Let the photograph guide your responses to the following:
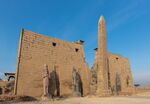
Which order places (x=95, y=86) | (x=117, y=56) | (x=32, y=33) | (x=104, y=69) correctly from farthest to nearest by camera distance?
(x=117, y=56), (x=95, y=86), (x=104, y=69), (x=32, y=33)

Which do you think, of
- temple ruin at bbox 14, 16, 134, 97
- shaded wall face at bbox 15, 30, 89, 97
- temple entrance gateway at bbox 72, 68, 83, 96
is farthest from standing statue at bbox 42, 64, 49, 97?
temple entrance gateway at bbox 72, 68, 83, 96

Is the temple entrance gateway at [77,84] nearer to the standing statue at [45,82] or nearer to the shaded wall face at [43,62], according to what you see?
the shaded wall face at [43,62]

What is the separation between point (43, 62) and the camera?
42.8ft

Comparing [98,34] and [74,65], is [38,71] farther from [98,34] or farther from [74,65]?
[98,34]

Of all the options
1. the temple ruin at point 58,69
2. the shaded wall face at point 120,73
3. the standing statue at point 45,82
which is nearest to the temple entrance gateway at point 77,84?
the temple ruin at point 58,69

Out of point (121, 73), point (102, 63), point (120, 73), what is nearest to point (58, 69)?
point (102, 63)

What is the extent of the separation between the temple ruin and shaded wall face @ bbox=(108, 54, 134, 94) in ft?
2.14

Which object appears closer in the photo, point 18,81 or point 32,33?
point 18,81

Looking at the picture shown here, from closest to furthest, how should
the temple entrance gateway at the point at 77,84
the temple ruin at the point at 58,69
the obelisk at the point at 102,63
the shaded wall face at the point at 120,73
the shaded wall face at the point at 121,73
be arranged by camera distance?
the temple ruin at the point at 58,69 → the obelisk at the point at 102,63 → the temple entrance gateway at the point at 77,84 → the shaded wall face at the point at 120,73 → the shaded wall face at the point at 121,73

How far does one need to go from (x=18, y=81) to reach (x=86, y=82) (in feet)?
24.1

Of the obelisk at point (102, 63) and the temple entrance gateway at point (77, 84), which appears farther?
the temple entrance gateway at point (77, 84)

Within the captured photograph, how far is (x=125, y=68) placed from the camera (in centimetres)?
2231

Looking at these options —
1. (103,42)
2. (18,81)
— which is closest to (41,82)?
(18,81)

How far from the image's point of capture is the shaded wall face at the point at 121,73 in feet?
64.8
